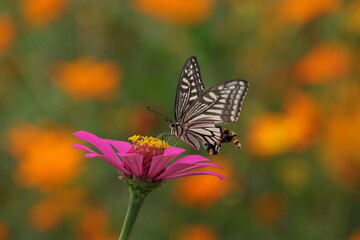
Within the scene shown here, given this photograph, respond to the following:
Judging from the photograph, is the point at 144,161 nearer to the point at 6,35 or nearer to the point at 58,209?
the point at 58,209

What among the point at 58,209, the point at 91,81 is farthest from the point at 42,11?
the point at 58,209

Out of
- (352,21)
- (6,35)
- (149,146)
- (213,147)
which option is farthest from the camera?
(6,35)

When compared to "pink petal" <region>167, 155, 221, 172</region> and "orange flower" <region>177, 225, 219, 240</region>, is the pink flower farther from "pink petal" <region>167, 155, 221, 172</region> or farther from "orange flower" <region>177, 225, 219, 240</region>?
"orange flower" <region>177, 225, 219, 240</region>

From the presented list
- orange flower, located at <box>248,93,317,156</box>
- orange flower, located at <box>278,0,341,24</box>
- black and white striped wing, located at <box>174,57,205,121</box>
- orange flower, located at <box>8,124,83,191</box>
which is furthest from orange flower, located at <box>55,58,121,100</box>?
black and white striped wing, located at <box>174,57,205,121</box>

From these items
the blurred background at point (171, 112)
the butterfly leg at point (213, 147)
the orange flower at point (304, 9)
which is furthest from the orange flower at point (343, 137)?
the butterfly leg at point (213, 147)

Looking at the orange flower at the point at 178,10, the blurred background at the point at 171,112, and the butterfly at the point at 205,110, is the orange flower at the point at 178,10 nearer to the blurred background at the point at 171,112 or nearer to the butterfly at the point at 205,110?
the blurred background at the point at 171,112

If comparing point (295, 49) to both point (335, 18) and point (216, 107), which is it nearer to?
point (335, 18)
